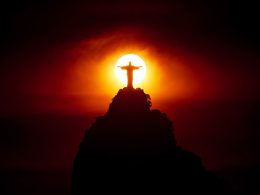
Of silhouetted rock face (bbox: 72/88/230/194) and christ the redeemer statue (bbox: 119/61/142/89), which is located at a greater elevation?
christ the redeemer statue (bbox: 119/61/142/89)

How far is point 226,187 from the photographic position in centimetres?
9162

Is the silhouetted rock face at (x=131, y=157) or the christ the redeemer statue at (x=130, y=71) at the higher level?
the christ the redeemer statue at (x=130, y=71)

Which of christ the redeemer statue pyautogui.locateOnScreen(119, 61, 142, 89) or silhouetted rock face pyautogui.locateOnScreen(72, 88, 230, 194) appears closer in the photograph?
silhouetted rock face pyautogui.locateOnScreen(72, 88, 230, 194)

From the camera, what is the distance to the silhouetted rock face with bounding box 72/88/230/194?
87.7 metres

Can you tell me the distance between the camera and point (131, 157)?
87.9 metres

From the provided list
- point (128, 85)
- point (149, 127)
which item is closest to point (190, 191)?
point (149, 127)

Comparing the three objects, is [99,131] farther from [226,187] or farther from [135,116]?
[226,187]

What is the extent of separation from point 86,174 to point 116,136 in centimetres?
752

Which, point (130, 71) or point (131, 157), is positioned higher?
point (130, 71)

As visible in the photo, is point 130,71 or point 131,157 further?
point 130,71

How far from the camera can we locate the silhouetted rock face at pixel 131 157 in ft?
288

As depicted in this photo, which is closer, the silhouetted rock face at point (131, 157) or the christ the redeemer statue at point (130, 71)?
the silhouetted rock face at point (131, 157)

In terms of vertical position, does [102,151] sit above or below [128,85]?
below

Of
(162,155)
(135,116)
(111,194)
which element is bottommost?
(111,194)
